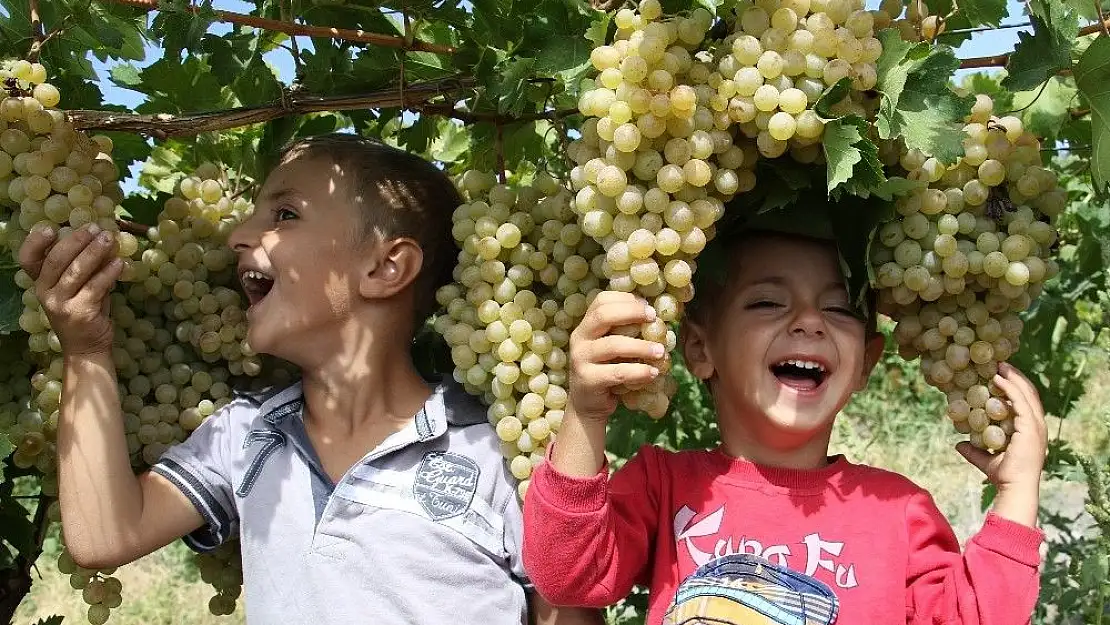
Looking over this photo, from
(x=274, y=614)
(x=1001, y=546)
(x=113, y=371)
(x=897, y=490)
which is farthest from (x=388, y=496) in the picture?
(x=1001, y=546)

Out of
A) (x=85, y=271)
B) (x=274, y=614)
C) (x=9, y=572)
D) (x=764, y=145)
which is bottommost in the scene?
(x=9, y=572)

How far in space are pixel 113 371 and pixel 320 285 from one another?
416 mm

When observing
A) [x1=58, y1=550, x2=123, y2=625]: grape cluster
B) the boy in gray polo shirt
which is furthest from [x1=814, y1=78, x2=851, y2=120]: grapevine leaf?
[x1=58, y1=550, x2=123, y2=625]: grape cluster

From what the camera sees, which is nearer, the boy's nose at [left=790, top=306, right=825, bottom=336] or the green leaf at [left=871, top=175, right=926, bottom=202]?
the green leaf at [left=871, top=175, right=926, bottom=202]

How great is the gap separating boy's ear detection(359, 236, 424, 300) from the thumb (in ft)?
3.69

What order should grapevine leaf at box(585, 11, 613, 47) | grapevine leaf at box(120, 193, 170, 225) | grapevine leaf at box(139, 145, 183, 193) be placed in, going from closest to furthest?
grapevine leaf at box(585, 11, 613, 47) → grapevine leaf at box(120, 193, 170, 225) → grapevine leaf at box(139, 145, 183, 193)

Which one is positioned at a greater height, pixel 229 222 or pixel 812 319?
pixel 812 319

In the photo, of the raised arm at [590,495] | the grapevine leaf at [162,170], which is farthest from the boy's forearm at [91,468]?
the grapevine leaf at [162,170]

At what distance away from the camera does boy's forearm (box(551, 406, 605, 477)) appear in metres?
1.62

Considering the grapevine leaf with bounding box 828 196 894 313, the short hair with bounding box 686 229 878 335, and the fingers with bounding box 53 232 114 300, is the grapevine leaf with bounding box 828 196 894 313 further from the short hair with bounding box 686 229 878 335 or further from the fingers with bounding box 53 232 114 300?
the fingers with bounding box 53 232 114 300

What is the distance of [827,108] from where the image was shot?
1.52 metres

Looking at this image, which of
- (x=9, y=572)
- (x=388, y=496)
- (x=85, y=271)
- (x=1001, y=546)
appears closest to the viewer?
(x=1001, y=546)

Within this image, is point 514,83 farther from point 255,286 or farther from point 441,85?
point 255,286

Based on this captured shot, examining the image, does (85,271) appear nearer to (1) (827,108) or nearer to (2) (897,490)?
(1) (827,108)
